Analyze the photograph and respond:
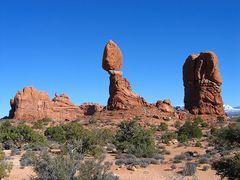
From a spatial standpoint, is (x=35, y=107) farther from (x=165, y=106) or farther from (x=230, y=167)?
(x=230, y=167)

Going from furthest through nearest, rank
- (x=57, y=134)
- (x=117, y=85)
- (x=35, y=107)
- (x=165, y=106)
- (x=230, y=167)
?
1. (x=35, y=107)
2. (x=165, y=106)
3. (x=117, y=85)
4. (x=57, y=134)
5. (x=230, y=167)

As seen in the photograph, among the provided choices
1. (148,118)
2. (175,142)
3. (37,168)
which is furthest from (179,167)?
(148,118)

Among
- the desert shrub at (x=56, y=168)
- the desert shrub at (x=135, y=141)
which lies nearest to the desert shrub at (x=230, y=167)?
the desert shrub at (x=56, y=168)

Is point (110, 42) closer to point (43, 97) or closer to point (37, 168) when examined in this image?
point (43, 97)

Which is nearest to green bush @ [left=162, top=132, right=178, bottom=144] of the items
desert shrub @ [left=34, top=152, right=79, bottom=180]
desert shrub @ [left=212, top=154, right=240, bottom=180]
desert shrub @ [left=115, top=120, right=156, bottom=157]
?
desert shrub @ [left=115, top=120, right=156, bottom=157]

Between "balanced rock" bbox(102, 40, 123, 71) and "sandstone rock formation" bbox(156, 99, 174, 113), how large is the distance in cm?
786

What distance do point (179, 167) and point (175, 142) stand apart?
15819 millimetres

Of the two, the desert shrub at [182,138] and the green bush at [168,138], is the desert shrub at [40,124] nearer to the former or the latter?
the green bush at [168,138]

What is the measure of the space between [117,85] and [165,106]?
296 inches

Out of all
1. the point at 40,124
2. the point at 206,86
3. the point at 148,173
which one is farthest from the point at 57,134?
the point at 206,86

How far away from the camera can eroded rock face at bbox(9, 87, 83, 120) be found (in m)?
64.2

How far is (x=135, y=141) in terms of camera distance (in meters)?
27.9

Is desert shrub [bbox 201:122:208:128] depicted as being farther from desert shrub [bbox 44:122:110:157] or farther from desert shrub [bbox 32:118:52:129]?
desert shrub [bbox 32:118:52:129]

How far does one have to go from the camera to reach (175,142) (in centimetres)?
3544
